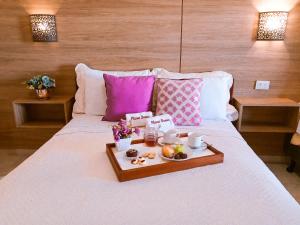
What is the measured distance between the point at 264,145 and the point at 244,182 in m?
1.71

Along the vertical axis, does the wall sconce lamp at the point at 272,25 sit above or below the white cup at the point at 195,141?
above

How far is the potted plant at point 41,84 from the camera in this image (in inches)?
96.5

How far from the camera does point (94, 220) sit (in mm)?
960

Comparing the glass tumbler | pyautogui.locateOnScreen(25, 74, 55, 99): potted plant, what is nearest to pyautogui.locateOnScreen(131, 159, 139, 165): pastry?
the glass tumbler

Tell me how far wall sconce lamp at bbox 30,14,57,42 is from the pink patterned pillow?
1335 mm

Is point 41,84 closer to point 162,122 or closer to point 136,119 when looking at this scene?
point 136,119

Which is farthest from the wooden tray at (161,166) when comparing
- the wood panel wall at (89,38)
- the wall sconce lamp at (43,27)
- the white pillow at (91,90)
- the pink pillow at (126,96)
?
the wall sconce lamp at (43,27)

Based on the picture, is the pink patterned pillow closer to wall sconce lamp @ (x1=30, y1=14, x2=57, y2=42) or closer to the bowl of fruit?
the bowl of fruit

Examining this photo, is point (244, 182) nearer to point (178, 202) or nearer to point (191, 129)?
point (178, 202)

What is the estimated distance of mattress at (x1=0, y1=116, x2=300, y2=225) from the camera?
0.97m

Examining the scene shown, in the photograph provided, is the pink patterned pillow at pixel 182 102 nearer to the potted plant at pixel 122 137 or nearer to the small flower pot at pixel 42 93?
the potted plant at pixel 122 137

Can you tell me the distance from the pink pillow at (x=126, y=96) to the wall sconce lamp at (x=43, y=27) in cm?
85

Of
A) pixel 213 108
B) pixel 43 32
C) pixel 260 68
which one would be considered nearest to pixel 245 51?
pixel 260 68

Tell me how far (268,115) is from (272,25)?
3.03ft
